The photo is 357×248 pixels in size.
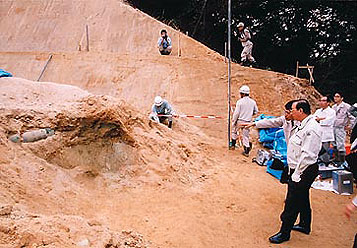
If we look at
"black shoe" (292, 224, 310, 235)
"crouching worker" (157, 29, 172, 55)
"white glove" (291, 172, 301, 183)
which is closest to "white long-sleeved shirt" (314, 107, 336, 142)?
"black shoe" (292, 224, 310, 235)

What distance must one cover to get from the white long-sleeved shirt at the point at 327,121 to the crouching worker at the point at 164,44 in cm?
717

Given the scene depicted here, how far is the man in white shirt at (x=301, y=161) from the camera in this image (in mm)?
3609

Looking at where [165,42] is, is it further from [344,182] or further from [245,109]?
[344,182]

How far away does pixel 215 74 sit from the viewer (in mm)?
11000

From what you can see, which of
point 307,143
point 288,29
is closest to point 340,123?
point 307,143

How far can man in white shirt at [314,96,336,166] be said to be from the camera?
20.6ft

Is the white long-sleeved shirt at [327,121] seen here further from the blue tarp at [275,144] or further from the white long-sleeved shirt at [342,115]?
the blue tarp at [275,144]

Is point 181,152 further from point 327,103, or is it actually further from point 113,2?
point 113,2

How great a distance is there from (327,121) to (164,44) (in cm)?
740

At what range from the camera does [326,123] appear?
640 centimetres

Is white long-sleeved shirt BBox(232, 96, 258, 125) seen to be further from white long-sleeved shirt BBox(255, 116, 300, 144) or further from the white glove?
the white glove

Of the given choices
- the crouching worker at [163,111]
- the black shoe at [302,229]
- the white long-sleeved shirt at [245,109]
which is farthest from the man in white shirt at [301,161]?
the crouching worker at [163,111]

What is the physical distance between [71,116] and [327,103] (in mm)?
4639

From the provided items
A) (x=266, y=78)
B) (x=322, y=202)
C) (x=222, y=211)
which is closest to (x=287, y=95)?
(x=266, y=78)
